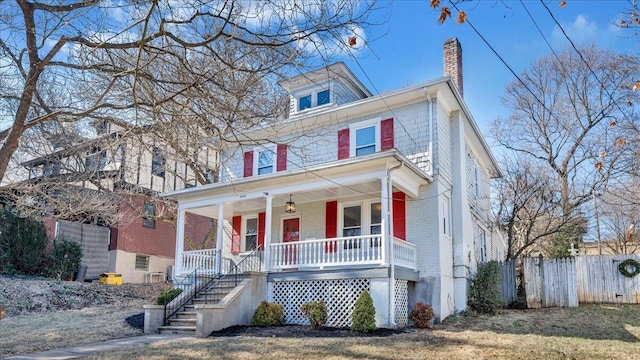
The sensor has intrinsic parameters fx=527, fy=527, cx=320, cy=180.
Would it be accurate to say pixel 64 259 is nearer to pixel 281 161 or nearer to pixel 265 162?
pixel 265 162

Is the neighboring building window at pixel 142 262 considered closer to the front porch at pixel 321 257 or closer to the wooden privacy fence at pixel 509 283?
the front porch at pixel 321 257

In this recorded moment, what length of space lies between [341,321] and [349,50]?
8.62m

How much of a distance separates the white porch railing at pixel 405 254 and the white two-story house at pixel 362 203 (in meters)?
0.03

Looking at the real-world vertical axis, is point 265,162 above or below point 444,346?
above

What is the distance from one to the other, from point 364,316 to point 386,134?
20.5 ft

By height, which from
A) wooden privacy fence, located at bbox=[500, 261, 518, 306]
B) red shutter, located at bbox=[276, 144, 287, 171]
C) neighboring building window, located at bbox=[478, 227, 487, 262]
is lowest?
wooden privacy fence, located at bbox=[500, 261, 518, 306]

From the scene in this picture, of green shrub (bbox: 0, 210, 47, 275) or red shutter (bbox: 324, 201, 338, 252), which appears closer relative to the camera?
red shutter (bbox: 324, 201, 338, 252)

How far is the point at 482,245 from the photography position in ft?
66.7

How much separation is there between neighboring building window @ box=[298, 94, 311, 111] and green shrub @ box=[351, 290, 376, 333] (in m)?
8.79

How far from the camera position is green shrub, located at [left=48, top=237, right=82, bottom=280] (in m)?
21.8

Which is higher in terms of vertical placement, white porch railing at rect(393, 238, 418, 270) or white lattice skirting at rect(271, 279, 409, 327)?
white porch railing at rect(393, 238, 418, 270)

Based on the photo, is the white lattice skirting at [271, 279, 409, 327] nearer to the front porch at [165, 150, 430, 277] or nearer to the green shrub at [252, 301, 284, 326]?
the front porch at [165, 150, 430, 277]

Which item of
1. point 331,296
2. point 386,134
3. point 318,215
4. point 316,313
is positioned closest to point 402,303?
point 331,296

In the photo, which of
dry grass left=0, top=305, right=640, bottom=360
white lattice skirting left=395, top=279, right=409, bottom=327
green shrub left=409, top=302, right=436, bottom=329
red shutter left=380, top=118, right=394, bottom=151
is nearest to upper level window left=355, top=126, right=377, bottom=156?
red shutter left=380, top=118, right=394, bottom=151
